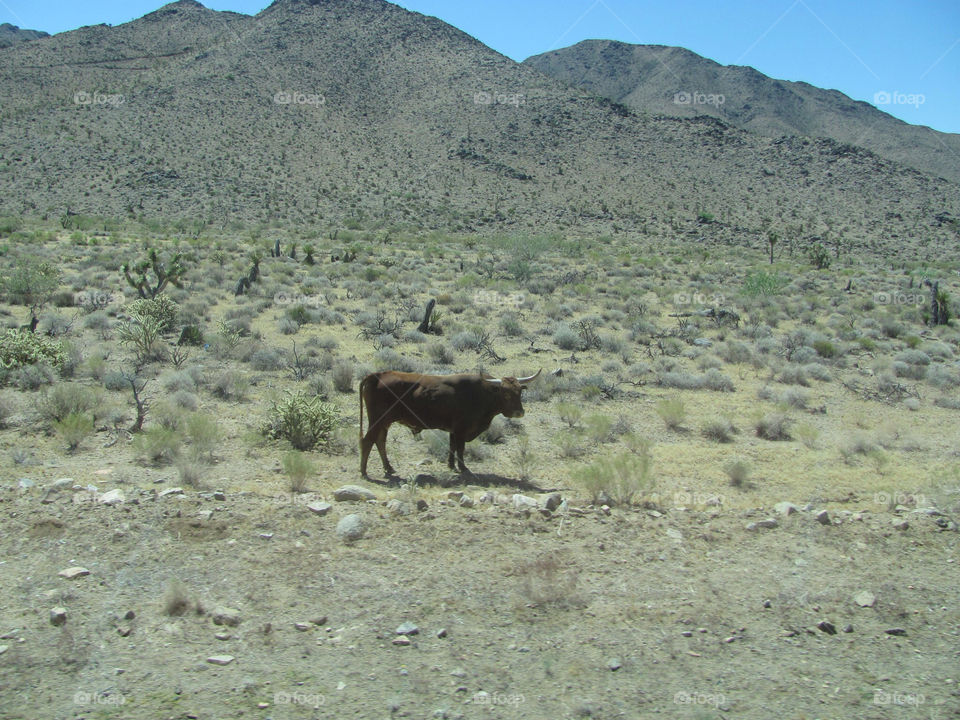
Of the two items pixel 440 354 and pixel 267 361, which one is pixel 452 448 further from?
pixel 440 354

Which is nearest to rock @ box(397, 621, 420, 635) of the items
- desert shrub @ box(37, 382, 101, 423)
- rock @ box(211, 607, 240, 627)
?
rock @ box(211, 607, 240, 627)

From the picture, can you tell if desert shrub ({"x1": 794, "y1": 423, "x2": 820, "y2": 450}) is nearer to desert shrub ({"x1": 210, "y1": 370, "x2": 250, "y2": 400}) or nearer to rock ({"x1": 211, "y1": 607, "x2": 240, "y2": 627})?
rock ({"x1": 211, "y1": 607, "x2": 240, "y2": 627})

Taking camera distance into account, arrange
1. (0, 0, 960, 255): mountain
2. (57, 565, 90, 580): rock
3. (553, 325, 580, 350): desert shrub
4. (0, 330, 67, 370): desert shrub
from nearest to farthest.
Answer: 1. (57, 565, 90, 580): rock
2. (0, 330, 67, 370): desert shrub
3. (553, 325, 580, 350): desert shrub
4. (0, 0, 960, 255): mountain

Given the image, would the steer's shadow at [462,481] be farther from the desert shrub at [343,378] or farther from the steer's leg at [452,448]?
the desert shrub at [343,378]

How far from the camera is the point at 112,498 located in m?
7.05

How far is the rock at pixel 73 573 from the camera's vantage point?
18.9 ft

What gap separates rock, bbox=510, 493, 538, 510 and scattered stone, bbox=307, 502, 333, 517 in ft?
6.38

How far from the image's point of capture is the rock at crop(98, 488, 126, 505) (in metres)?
7.01

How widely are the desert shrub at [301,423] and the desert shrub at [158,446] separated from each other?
1394mm

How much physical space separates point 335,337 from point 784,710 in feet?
50.8

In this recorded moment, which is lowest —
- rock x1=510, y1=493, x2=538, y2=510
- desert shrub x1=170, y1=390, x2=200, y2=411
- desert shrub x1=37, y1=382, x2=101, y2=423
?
rock x1=510, y1=493, x2=538, y2=510

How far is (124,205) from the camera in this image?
56.1 m

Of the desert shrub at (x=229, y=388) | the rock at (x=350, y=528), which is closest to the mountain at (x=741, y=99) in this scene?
the desert shrub at (x=229, y=388)

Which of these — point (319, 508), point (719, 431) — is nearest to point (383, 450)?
point (319, 508)
